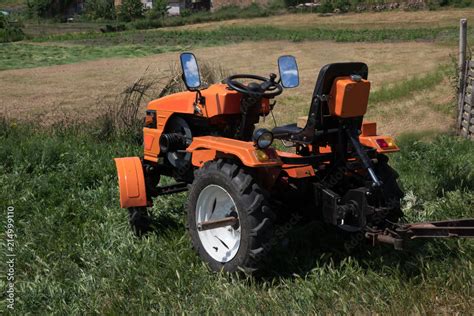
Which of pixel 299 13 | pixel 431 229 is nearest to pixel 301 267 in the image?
pixel 431 229

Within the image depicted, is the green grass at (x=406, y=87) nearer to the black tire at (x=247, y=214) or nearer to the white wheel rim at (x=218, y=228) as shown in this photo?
the white wheel rim at (x=218, y=228)

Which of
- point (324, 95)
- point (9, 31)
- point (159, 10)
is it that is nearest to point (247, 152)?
point (324, 95)

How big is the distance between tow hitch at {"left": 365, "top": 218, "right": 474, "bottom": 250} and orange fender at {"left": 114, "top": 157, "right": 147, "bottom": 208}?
2046mm

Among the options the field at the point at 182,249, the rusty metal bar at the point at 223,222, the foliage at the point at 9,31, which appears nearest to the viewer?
the field at the point at 182,249

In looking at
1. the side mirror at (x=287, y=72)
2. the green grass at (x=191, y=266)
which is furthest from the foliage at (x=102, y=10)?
the side mirror at (x=287, y=72)

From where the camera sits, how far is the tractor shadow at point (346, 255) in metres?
3.95

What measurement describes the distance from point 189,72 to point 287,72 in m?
0.80

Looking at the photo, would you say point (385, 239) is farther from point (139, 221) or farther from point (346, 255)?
point (139, 221)

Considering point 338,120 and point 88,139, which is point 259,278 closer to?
point 338,120

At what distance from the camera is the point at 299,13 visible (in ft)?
190

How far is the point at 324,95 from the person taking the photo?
3.87 metres

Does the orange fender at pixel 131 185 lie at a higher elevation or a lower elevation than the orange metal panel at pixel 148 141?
lower

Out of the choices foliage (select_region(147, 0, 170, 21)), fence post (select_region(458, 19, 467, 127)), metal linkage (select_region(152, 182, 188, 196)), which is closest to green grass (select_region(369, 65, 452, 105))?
fence post (select_region(458, 19, 467, 127))

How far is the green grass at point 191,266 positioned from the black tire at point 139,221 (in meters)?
0.10
